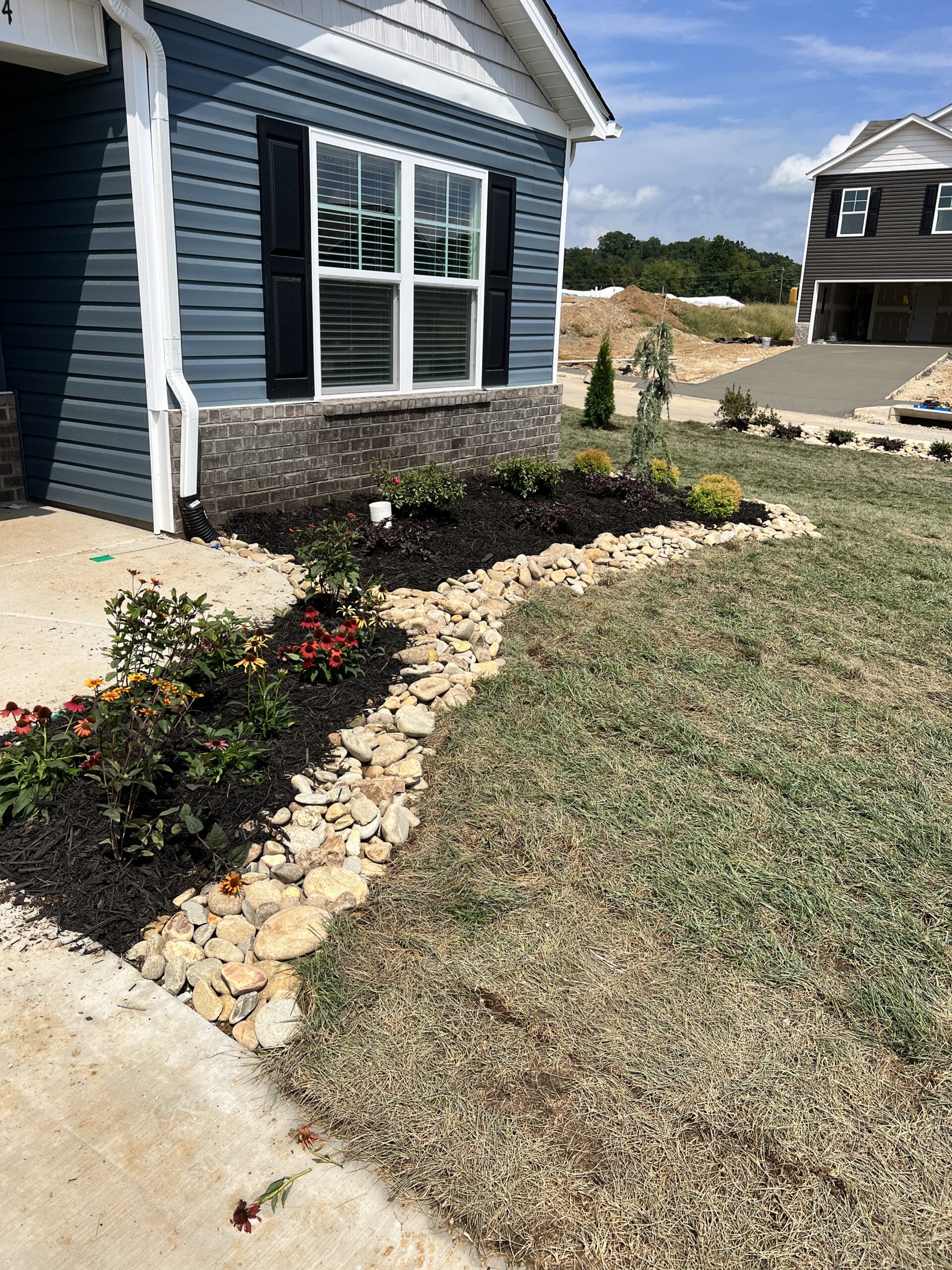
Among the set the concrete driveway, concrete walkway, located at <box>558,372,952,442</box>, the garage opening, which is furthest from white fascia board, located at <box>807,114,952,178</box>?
concrete walkway, located at <box>558,372,952,442</box>

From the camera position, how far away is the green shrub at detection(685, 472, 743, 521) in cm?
769

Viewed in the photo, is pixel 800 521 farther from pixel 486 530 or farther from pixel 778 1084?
pixel 778 1084

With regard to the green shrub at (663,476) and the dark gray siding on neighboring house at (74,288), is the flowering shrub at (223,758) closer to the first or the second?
the dark gray siding on neighboring house at (74,288)

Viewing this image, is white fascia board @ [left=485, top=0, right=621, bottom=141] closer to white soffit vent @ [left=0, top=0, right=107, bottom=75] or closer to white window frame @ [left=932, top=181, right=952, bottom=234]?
white soffit vent @ [left=0, top=0, right=107, bottom=75]

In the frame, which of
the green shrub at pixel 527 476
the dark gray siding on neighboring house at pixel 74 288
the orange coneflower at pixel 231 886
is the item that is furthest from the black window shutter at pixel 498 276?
the orange coneflower at pixel 231 886

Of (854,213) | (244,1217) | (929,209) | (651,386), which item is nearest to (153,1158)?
(244,1217)

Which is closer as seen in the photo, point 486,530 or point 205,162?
point 205,162

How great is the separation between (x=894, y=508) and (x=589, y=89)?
16.3 feet

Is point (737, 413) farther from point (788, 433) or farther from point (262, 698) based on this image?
point (262, 698)

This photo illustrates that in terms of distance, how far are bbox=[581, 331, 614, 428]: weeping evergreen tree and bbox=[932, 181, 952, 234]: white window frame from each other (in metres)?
16.2

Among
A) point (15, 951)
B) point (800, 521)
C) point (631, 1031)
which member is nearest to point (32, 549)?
point (15, 951)

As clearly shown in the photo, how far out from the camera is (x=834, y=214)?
26.2 metres

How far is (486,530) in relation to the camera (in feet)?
21.5

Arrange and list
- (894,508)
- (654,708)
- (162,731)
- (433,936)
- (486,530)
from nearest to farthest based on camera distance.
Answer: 1. (433,936)
2. (162,731)
3. (654,708)
4. (486,530)
5. (894,508)
